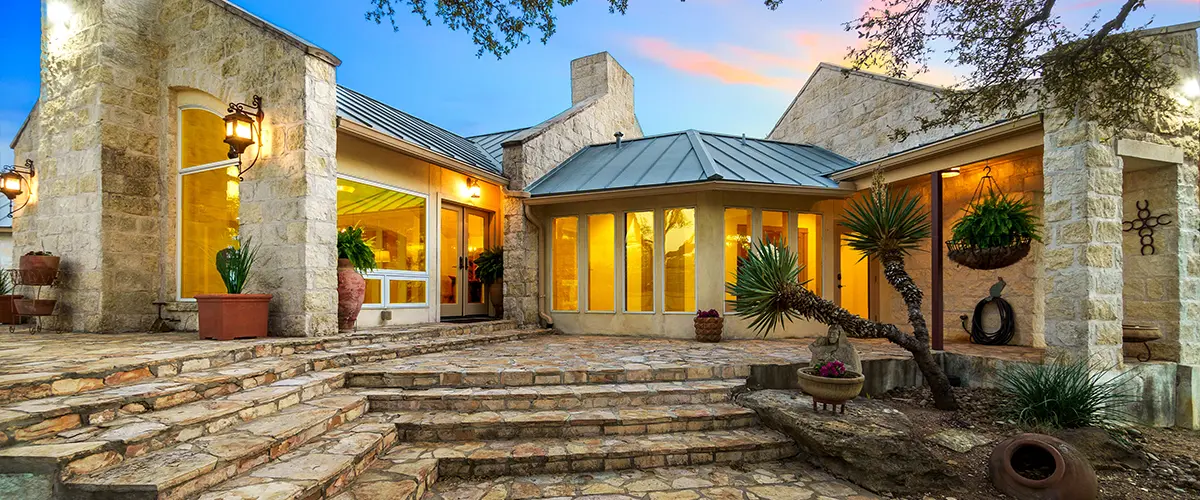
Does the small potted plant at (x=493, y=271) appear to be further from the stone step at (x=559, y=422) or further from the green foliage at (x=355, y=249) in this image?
the stone step at (x=559, y=422)

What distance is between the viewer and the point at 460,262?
937cm

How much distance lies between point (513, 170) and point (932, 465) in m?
7.22

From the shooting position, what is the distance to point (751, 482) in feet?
12.5

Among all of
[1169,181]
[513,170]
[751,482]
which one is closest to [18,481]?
[751,482]

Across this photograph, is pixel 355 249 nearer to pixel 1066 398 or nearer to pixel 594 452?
pixel 594 452

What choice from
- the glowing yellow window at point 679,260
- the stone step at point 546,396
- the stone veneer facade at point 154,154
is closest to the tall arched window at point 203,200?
the stone veneer facade at point 154,154

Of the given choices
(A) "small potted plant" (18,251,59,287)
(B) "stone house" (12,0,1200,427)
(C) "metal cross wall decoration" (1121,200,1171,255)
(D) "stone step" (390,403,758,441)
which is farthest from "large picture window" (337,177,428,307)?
(C) "metal cross wall decoration" (1121,200,1171,255)

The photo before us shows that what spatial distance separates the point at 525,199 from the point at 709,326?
371 cm

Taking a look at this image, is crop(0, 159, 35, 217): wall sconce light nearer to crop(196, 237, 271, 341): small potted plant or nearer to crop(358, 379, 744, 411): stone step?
crop(196, 237, 271, 341): small potted plant

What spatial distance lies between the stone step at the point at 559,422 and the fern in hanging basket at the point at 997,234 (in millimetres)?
3086

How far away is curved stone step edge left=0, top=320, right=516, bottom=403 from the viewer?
3.13 m

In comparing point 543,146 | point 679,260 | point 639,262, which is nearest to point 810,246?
point 679,260

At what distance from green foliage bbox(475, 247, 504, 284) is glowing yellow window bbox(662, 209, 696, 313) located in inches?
119

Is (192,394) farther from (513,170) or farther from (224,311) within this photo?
(513,170)
